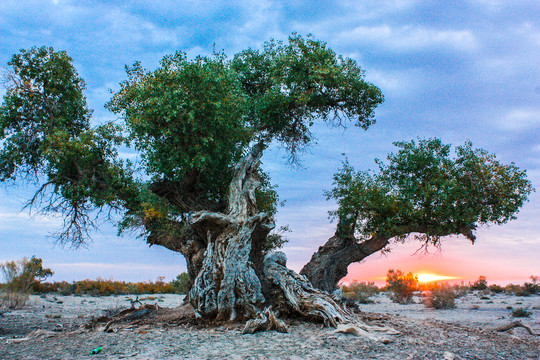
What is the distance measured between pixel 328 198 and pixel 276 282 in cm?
567

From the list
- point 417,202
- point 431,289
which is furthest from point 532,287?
point 417,202

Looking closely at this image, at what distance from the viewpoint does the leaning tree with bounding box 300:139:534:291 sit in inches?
602

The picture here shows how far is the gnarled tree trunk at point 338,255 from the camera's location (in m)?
16.3

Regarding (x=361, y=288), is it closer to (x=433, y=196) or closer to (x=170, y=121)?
(x=433, y=196)

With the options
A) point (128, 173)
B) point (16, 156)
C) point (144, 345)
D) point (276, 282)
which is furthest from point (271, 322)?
point (16, 156)

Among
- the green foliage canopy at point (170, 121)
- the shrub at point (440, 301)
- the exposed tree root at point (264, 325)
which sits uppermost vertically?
the green foliage canopy at point (170, 121)

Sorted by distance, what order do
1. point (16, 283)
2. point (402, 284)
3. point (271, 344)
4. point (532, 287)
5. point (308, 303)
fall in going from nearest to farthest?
point (271, 344), point (308, 303), point (16, 283), point (402, 284), point (532, 287)

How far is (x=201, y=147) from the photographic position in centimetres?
1411

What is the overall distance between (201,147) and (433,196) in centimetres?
851

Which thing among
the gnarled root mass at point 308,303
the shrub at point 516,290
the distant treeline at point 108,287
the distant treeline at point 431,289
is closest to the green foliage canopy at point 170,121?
the gnarled root mass at point 308,303

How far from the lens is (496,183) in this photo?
50.4ft

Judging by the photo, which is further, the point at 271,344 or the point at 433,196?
the point at 433,196

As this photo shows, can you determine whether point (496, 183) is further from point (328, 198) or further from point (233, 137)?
point (233, 137)

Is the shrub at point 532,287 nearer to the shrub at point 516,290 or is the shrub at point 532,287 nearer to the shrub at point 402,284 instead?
the shrub at point 516,290
